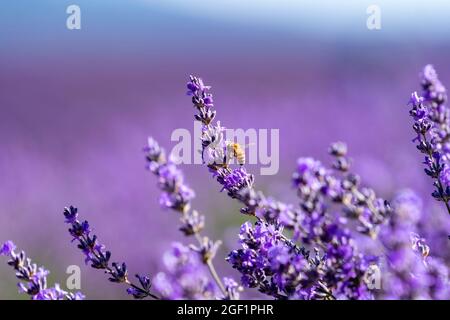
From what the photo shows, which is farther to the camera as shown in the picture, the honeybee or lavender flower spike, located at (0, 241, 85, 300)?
the honeybee


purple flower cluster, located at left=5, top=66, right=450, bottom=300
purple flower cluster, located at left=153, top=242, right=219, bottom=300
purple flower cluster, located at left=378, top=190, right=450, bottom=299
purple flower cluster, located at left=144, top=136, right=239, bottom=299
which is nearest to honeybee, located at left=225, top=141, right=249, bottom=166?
purple flower cluster, located at left=5, top=66, right=450, bottom=300

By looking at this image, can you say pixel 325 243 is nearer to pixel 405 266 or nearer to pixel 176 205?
pixel 405 266

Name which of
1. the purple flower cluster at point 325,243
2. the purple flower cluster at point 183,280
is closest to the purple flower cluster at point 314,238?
the purple flower cluster at point 325,243

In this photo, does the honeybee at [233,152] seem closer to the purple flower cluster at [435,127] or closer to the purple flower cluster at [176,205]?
the purple flower cluster at [176,205]

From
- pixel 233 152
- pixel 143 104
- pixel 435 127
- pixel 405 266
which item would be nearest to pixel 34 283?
pixel 233 152

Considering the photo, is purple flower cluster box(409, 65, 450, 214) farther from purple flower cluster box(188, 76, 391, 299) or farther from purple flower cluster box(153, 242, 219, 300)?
purple flower cluster box(153, 242, 219, 300)
